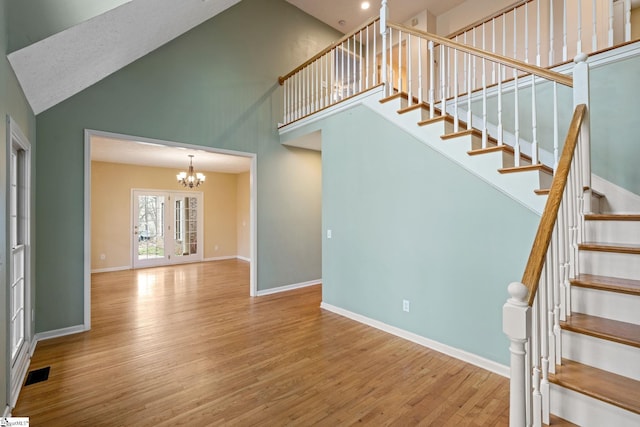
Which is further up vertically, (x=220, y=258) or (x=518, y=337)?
(x=518, y=337)

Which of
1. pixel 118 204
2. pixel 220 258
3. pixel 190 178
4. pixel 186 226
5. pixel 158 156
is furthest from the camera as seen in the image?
pixel 220 258

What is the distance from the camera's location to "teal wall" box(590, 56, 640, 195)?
2602 mm

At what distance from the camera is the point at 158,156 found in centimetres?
628

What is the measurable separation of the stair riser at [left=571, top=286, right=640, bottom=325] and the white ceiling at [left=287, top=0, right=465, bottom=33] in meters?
5.76

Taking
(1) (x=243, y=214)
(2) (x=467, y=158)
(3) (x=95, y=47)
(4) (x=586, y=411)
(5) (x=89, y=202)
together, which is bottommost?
(4) (x=586, y=411)

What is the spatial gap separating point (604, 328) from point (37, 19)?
12.7 ft

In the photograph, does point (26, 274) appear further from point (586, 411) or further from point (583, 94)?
point (583, 94)

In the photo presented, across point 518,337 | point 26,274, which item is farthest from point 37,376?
point 518,337

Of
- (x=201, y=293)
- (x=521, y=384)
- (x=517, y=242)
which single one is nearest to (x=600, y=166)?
(x=517, y=242)

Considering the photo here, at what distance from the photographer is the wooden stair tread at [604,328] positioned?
146 centimetres

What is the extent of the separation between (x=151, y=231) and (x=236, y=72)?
Result: 5032 millimetres

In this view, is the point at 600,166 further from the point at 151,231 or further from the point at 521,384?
the point at 151,231

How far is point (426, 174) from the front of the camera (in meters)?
2.98

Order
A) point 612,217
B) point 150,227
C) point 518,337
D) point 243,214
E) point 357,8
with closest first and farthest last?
point 518,337 < point 612,217 < point 357,8 < point 150,227 < point 243,214
